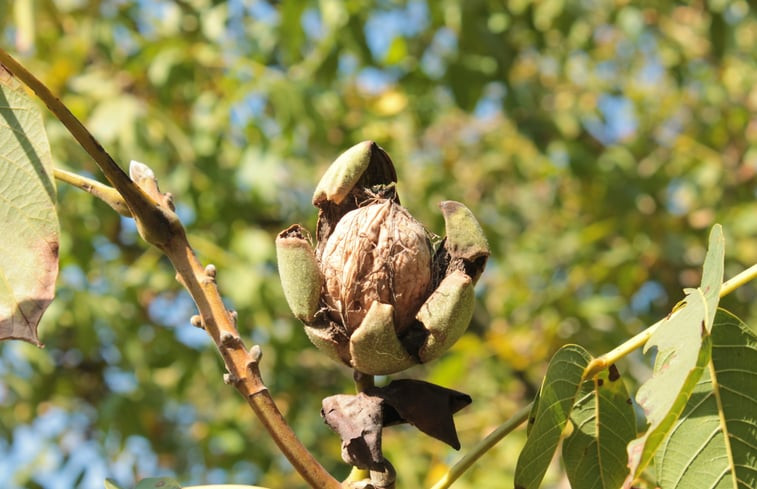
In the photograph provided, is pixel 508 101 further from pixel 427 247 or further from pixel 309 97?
pixel 427 247

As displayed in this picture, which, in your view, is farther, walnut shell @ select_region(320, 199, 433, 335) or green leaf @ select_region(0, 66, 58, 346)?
walnut shell @ select_region(320, 199, 433, 335)

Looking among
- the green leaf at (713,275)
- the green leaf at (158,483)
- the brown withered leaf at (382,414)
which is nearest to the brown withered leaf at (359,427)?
the brown withered leaf at (382,414)

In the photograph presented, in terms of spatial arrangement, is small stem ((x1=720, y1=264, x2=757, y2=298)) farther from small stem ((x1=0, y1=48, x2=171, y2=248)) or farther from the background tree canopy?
the background tree canopy

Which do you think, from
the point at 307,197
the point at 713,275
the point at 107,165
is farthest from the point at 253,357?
the point at 307,197

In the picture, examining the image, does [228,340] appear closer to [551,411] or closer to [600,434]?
[551,411]

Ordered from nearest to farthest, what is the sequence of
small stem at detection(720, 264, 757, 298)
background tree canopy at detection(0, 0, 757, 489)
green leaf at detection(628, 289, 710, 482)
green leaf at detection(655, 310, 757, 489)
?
green leaf at detection(628, 289, 710, 482)
green leaf at detection(655, 310, 757, 489)
small stem at detection(720, 264, 757, 298)
background tree canopy at detection(0, 0, 757, 489)

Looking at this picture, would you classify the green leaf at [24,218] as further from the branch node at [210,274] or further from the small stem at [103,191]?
the branch node at [210,274]

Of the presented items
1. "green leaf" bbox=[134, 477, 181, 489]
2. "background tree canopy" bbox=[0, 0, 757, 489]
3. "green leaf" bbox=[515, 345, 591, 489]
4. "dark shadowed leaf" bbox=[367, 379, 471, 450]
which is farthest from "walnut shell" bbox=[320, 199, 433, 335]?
"background tree canopy" bbox=[0, 0, 757, 489]
